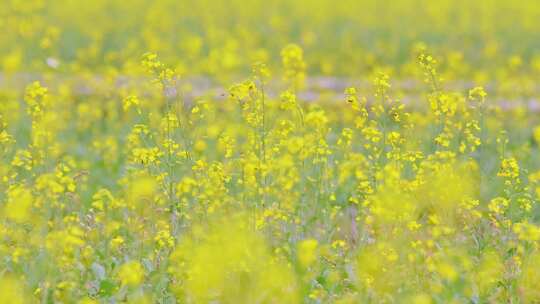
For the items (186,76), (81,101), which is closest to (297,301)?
(81,101)

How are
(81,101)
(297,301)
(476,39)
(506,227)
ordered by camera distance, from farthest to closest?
(476,39) → (81,101) → (506,227) → (297,301)

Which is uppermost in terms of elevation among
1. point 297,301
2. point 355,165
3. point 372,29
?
point 372,29

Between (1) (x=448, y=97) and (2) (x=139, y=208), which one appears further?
(2) (x=139, y=208)

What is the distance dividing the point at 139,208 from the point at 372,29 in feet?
24.0

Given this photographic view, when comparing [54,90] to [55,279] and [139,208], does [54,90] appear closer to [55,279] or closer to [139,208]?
[139,208]

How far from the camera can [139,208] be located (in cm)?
468

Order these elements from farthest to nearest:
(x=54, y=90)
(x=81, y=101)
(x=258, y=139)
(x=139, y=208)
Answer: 1. (x=81, y=101)
2. (x=54, y=90)
3. (x=139, y=208)
4. (x=258, y=139)

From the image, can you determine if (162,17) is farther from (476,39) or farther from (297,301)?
(297,301)

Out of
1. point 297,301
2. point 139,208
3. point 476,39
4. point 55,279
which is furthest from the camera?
point 476,39

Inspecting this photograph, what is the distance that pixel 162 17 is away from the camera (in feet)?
35.2

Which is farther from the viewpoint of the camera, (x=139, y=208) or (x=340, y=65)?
(x=340, y=65)

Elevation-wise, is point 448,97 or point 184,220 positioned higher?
point 448,97

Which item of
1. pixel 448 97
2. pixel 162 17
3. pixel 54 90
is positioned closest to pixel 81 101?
pixel 54 90

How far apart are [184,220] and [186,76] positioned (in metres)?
4.46
